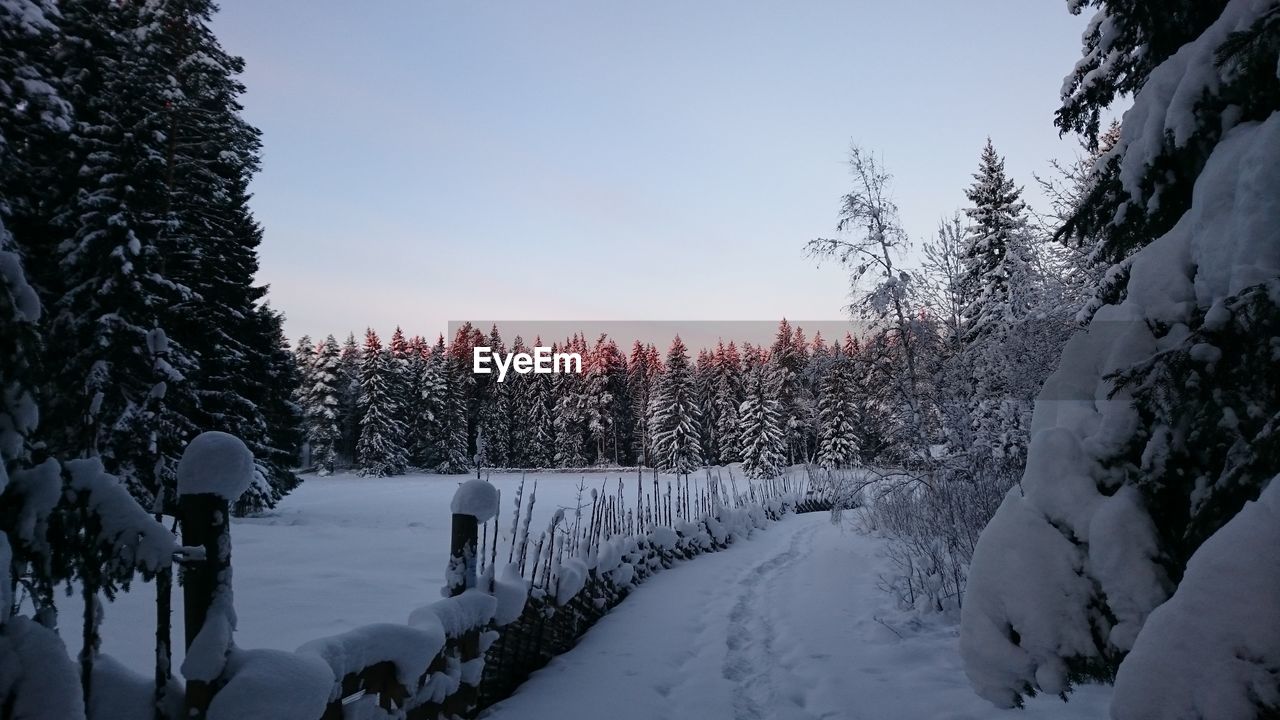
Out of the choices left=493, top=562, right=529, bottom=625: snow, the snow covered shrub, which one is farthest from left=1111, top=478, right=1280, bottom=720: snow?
the snow covered shrub

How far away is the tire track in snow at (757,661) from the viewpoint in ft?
15.5

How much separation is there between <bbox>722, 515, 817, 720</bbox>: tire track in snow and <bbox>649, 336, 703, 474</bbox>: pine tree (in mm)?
39241

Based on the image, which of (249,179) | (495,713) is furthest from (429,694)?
(249,179)

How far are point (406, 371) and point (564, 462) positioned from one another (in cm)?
1631

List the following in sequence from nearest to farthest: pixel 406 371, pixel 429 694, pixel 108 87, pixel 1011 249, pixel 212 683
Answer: pixel 212 683, pixel 429 694, pixel 108 87, pixel 1011 249, pixel 406 371

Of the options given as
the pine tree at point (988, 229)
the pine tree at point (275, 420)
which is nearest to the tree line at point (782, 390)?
the pine tree at point (988, 229)

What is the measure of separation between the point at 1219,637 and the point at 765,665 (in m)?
4.57

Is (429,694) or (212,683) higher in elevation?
(212,683)

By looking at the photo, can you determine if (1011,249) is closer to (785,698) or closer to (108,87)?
(785,698)

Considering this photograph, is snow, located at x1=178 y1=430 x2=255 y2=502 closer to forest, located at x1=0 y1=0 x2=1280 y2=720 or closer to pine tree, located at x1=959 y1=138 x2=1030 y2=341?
forest, located at x1=0 y1=0 x2=1280 y2=720

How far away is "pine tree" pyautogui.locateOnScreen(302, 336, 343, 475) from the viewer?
48.8 metres

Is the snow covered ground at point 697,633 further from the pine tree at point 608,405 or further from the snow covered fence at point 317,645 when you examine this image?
the pine tree at point 608,405

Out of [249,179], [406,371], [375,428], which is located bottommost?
[375,428]

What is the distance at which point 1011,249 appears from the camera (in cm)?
1617
